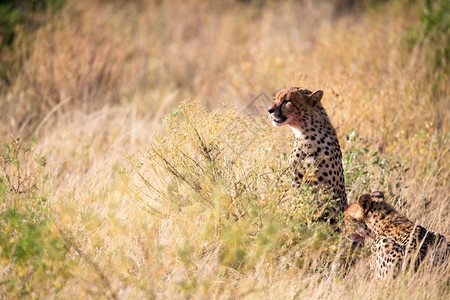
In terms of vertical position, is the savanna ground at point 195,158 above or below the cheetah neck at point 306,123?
below

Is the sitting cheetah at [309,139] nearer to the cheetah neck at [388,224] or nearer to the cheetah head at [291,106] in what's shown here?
the cheetah head at [291,106]

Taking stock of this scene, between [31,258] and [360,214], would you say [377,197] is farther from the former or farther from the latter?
[31,258]

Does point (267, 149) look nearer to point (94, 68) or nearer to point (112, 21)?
point (94, 68)

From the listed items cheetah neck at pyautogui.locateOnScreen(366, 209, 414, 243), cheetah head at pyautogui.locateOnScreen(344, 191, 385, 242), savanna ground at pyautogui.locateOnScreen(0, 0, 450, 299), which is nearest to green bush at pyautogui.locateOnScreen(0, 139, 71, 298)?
savanna ground at pyautogui.locateOnScreen(0, 0, 450, 299)

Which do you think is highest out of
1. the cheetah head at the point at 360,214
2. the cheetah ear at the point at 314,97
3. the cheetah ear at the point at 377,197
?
the cheetah ear at the point at 314,97

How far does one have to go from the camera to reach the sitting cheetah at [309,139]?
4.04 m

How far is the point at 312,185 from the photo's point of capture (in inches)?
161

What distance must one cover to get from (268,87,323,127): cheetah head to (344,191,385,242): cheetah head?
653 mm

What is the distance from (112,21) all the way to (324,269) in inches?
286

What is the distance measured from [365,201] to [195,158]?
1.12 meters

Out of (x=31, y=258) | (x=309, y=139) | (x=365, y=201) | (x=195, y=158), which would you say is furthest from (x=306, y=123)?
(x=31, y=258)

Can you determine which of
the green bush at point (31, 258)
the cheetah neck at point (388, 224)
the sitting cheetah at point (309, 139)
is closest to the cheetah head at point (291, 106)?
the sitting cheetah at point (309, 139)

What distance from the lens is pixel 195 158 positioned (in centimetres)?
412

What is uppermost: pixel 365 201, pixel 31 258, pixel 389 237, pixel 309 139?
pixel 309 139
